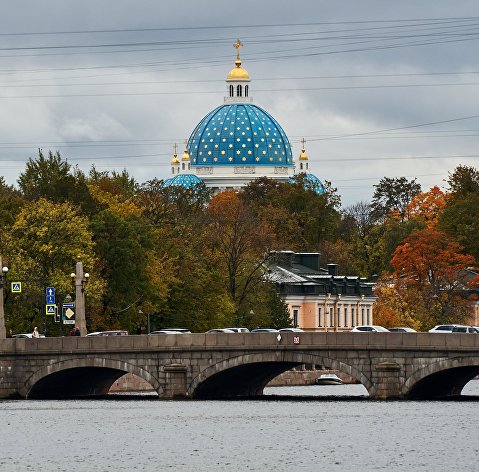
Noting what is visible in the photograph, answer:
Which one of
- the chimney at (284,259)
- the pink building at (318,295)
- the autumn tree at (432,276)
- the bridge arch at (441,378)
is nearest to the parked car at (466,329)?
the bridge arch at (441,378)

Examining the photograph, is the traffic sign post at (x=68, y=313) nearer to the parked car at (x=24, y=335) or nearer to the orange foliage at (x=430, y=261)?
the parked car at (x=24, y=335)

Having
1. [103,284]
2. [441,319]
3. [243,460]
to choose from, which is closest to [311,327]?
[441,319]

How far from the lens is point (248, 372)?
436ft

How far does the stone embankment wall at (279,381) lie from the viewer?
144425 millimetres

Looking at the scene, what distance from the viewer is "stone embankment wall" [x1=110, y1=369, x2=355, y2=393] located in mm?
Result: 144425

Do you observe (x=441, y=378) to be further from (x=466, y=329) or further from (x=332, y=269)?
(x=332, y=269)

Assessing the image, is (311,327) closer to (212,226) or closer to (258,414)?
(212,226)

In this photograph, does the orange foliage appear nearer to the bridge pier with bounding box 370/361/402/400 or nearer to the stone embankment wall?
the stone embankment wall

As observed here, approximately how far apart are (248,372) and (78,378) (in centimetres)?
1004

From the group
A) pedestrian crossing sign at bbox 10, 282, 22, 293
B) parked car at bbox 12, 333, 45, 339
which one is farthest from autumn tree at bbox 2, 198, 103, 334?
pedestrian crossing sign at bbox 10, 282, 22, 293

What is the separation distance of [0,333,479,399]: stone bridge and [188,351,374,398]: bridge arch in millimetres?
52

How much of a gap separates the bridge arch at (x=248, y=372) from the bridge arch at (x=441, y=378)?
2.38m

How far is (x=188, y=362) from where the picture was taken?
126m

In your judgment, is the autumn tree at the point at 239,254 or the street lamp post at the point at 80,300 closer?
the street lamp post at the point at 80,300
